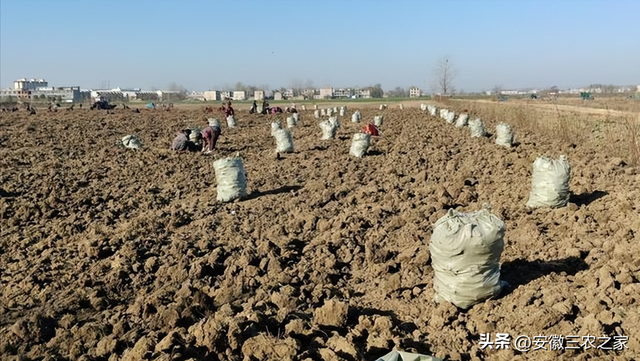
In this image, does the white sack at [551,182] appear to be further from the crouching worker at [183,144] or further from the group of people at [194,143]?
the crouching worker at [183,144]

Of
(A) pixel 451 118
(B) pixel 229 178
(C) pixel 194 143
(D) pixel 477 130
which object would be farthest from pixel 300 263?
(A) pixel 451 118

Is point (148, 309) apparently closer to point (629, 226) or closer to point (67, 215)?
point (67, 215)

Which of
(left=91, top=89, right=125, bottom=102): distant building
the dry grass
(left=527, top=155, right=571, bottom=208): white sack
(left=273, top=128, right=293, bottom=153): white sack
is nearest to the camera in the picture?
(left=527, top=155, right=571, bottom=208): white sack

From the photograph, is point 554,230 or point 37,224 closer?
point 554,230

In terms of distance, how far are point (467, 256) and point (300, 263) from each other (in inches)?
79.1

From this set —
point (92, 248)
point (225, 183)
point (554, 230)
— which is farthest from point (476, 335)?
point (225, 183)

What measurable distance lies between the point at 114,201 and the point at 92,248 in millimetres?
2877

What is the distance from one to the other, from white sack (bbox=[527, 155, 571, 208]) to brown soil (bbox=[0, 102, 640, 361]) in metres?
0.17

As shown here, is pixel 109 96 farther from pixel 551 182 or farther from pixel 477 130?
pixel 551 182

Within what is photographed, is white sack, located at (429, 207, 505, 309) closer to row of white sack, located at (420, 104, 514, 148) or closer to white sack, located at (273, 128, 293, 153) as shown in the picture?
row of white sack, located at (420, 104, 514, 148)

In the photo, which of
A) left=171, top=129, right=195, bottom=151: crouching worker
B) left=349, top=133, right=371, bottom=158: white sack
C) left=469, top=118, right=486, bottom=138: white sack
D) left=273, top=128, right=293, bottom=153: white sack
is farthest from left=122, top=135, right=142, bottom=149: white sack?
left=469, top=118, right=486, bottom=138: white sack

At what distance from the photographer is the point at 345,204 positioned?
303 inches

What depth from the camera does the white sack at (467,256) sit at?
377 cm

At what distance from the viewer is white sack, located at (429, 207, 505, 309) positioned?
377 cm
